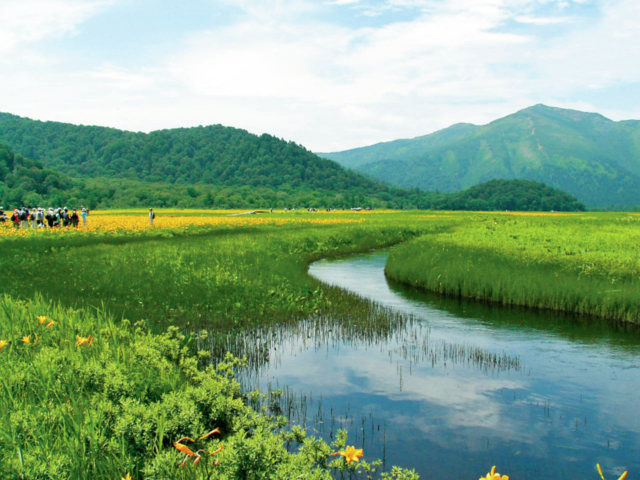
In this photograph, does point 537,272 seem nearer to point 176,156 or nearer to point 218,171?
point 218,171

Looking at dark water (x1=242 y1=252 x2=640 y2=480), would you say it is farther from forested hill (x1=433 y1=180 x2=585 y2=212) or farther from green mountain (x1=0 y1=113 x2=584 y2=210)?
forested hill (x1=433 y1=180 x2=585 y2=212)

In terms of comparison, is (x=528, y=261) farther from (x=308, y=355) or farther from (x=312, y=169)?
(x=312, y=169)

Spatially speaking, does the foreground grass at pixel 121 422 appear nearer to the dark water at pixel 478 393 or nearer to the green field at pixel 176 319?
the green field at pixel 176 319

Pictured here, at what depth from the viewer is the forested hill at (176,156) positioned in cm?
15975

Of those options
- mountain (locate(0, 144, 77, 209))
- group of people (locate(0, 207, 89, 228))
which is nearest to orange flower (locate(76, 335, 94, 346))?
group of people (locate(0, 207, 89, 228))

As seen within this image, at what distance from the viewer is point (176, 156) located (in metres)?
170

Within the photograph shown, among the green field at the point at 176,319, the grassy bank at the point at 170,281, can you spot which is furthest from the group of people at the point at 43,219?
the grassy bank at the point at 170,281

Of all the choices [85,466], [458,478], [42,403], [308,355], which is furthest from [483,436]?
[42,403]

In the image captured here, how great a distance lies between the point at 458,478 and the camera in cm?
658

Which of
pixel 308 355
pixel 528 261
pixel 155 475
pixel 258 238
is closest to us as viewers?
pixel 155 475

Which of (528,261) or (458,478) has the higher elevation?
(528,261)

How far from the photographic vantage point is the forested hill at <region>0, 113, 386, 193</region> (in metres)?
160

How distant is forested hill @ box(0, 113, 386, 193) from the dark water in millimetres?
152762

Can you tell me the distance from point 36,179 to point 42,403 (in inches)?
4438
